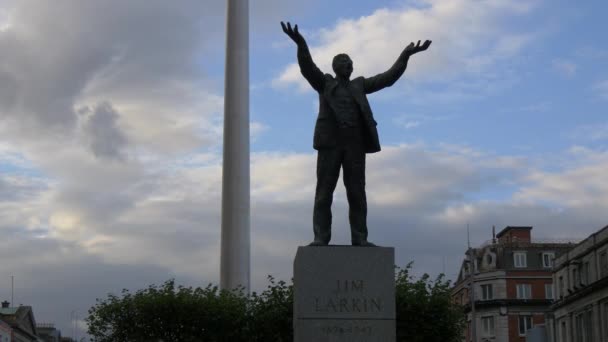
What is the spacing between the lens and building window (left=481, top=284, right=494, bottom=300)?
111812 mm

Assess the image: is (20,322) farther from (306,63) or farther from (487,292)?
(306,63)

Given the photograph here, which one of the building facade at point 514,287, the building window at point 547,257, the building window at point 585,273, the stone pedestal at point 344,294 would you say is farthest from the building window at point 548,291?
the stone pedestal at point 344,294

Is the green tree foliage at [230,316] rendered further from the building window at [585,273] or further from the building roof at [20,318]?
the building roof at [20,318]

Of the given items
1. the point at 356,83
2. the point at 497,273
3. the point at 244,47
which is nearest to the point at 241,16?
the point at 244,47

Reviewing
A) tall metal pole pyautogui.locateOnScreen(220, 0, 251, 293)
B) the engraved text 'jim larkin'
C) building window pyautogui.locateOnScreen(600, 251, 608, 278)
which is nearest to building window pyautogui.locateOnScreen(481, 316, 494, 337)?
building window pyautogui.locateOnScreen(600, 251, 608, 278)

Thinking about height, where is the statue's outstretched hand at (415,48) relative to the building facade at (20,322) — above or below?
below

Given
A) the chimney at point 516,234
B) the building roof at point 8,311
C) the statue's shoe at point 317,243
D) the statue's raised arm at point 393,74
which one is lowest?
the statue's shoe at point 317,243

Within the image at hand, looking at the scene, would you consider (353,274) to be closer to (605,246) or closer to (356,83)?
(356,83)

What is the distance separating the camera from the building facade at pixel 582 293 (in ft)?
278

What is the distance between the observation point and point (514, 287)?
4350 inches

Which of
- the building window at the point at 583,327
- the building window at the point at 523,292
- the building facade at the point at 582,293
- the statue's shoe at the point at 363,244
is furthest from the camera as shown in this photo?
the building window at the point at 523,292

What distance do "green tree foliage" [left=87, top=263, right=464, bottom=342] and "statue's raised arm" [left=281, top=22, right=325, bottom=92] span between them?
91.6 feet

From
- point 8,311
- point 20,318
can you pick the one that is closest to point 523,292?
point 20,318

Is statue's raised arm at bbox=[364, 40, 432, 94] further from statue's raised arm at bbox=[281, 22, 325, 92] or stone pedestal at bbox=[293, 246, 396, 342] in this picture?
stone pedestal at bbox=[293, 246, 396, 342]
